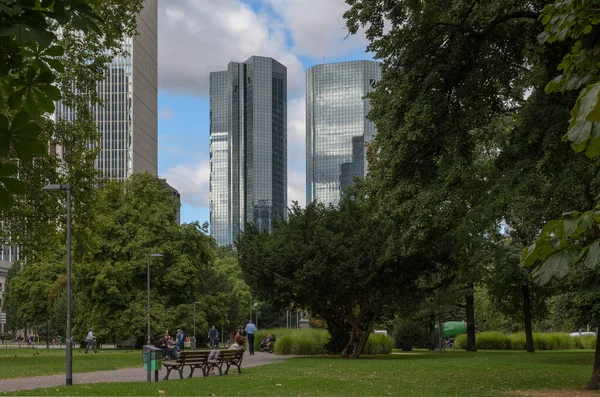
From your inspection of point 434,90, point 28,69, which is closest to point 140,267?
point 434,90

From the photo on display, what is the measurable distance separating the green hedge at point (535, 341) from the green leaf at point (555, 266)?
52593mm

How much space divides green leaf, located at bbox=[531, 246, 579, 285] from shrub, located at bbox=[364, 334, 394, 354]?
1549 inches

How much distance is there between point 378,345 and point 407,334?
367 inches

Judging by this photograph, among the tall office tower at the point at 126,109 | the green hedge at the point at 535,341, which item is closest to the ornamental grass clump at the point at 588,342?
the green hedge at the point at 535,341

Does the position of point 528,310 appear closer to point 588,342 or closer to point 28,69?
point 588,342

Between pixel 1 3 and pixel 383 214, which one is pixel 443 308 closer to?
pixel 383 214

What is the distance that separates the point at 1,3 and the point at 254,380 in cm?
1894

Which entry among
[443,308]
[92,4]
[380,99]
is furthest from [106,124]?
[92,4]

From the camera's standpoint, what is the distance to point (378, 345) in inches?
1650

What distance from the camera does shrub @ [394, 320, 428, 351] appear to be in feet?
167

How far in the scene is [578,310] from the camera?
21.6 metres

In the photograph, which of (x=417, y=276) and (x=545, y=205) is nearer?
(x=545, y=205)

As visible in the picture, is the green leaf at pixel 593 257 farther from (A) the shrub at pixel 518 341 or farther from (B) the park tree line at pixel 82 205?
(A) the shrub at pixel 518 341

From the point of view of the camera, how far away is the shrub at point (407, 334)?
5081 cm
